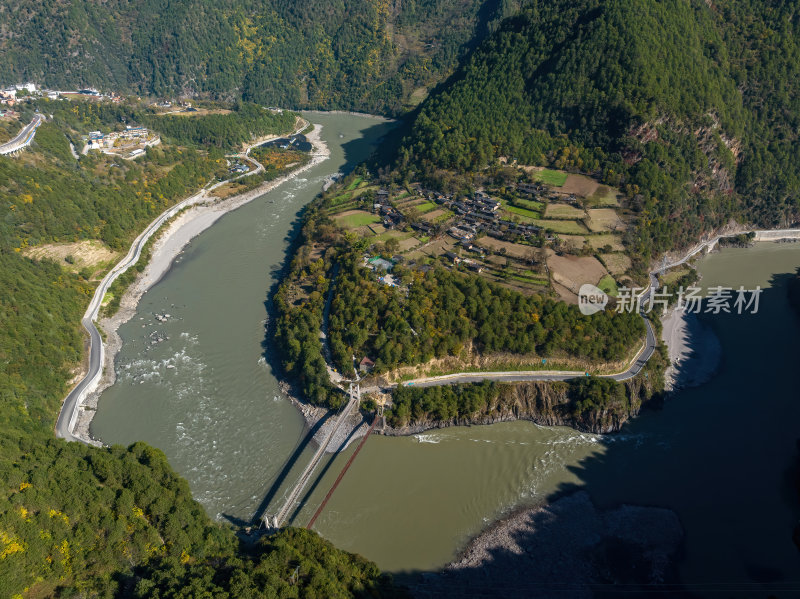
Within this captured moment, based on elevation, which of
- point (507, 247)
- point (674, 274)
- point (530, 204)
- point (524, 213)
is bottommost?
point (674, 274)

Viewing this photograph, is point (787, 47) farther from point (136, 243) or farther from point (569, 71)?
point (136, 243)

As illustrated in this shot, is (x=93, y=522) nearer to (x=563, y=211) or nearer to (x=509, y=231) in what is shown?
(x=509, y=231)

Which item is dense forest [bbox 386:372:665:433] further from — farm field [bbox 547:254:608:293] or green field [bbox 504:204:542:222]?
green field [bbox 504:204:542:222]

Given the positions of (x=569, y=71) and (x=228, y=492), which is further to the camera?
(x=569, y=71)

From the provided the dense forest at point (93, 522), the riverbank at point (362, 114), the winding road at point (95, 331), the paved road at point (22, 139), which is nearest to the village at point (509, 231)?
the winding road at point (95, 331)

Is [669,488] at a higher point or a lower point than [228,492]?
lower

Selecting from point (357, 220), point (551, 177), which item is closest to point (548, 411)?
point (357, 220)

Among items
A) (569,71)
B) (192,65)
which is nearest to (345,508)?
(569,71)
